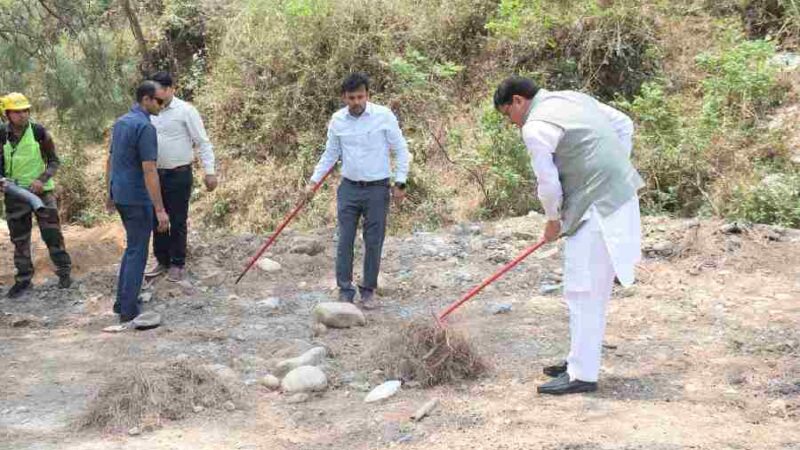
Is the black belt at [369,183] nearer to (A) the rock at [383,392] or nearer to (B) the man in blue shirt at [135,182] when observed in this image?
(B) the man in blue shirt at [135,182]

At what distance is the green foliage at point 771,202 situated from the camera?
22.2 ft

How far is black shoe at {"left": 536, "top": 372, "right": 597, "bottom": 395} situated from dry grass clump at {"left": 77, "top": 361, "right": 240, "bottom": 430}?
1498mm

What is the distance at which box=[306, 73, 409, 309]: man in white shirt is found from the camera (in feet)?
17.7

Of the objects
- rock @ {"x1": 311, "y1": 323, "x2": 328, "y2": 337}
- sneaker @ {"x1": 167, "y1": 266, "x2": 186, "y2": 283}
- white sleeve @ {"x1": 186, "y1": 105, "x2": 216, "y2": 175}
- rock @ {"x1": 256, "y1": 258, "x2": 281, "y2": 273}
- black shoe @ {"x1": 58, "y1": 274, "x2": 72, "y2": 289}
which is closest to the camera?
rock @ {"x1": 311, "y1": 323, "x2": 328, "y2": 337}

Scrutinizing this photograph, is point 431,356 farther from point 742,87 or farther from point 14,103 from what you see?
point 742,87

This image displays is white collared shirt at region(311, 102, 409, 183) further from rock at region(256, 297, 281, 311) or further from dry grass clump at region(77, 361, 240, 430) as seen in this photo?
dry grass clump at region(77, 361, 240, 430)

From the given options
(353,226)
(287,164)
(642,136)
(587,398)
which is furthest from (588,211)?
(287,164)

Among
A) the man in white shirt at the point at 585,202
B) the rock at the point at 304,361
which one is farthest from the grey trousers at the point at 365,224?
the man in white shirt at the point at 585,202

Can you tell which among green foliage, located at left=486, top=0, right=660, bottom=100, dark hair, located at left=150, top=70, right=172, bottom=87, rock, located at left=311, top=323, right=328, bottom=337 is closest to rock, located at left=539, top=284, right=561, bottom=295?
rock, located at left=311, top=323, right=328, bottom=337

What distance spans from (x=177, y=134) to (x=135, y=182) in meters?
0.84

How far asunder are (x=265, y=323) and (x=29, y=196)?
79.7 inches

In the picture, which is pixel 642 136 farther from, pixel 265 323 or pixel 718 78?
pixel 265 323

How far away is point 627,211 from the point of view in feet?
12.5

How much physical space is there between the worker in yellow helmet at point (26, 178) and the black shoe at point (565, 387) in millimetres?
4083
